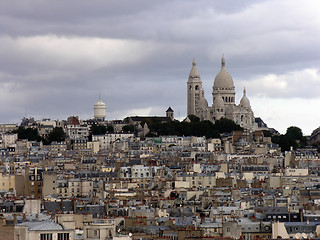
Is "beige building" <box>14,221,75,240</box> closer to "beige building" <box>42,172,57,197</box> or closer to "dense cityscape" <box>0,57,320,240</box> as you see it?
"dense cityscape" <box>0,57,320,240</box>

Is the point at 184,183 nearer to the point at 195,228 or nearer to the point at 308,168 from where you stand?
the point at 308,168

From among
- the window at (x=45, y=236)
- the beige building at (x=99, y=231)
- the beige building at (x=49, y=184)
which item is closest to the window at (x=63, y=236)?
the window at (x=45, y=236)

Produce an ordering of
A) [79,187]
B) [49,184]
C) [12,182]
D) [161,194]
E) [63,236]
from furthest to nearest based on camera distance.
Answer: [12,182]
[49,184]
[79,187]
[161,194]
[63,236]

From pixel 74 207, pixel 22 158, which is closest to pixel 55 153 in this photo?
pixel 22 158

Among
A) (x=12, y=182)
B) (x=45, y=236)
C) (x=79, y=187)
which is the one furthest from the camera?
(x=12, y=182)

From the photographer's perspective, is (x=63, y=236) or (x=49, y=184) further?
(x=49, y=184)

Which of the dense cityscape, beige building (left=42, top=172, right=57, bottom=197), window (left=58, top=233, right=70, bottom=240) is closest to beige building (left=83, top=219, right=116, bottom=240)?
the dense cityscape

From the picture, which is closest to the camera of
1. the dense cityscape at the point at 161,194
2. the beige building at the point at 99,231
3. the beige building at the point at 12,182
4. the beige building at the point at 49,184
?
the beige building at the point at 99,231

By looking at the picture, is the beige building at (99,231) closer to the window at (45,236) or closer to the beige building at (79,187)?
the window at (45,236)

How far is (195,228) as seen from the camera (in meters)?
68.9

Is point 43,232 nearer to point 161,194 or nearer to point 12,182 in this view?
point 161,194

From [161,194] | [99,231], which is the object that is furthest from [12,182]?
[99,231]

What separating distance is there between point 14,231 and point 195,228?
14.3 meters

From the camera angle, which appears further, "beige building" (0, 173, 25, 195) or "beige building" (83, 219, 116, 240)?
"beige building" (0, 173, 25, 195)
